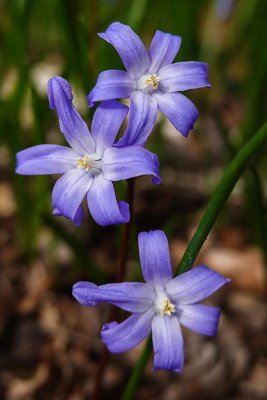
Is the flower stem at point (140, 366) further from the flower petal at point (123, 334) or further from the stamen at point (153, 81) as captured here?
the stamen at point (153, 81)

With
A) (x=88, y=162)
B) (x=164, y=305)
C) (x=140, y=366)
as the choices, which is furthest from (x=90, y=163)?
(x=140, y=366)

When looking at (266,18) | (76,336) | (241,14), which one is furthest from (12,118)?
(241,14)

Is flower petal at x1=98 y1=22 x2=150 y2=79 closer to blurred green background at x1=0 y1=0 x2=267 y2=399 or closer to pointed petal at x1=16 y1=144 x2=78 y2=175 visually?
pointed petal at x1=16 y1=144 x2=78 y2=175

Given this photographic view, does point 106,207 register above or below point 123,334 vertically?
above

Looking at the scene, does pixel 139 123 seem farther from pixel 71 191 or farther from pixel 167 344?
pixel 167 344

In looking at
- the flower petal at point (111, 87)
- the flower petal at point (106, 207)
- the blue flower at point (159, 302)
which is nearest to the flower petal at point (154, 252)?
the blue flower at point (159, 302)

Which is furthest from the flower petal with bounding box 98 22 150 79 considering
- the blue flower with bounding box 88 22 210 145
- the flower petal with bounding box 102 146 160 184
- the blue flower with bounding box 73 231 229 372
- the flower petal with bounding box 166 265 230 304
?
the flower petal with bounding box 166 265 230 304

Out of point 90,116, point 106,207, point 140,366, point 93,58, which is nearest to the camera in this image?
point 106,207
